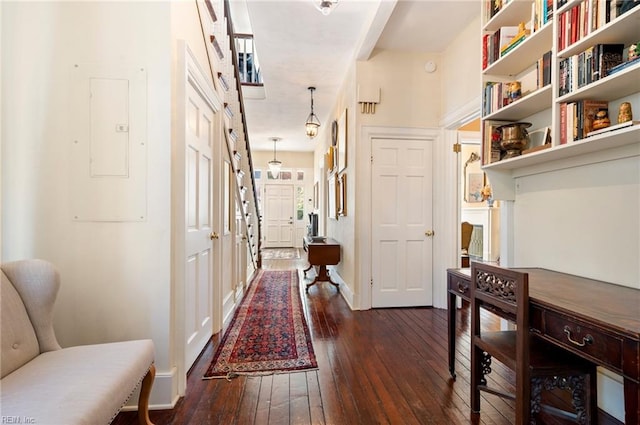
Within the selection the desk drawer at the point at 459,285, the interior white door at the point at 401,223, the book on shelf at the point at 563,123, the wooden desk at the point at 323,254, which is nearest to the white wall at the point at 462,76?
the interior white door at the point at 401,223

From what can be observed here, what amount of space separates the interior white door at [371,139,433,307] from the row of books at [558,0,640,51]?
2033 millimetres

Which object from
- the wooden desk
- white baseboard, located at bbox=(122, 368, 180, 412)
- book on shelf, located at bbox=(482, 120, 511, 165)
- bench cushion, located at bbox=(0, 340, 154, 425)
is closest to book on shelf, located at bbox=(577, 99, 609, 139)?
book on shelf, located at bbox=(482, 120, 511, 165)

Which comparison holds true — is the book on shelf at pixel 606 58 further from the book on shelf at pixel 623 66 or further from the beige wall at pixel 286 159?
the beige wall at pixel 286 159

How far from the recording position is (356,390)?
6.16 ft

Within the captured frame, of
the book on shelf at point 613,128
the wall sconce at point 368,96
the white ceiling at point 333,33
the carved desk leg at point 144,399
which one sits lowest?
the carved desk leg at point 144,399

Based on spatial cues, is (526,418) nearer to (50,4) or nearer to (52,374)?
(52,374)

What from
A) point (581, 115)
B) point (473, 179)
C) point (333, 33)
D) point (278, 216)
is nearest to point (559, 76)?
point (581, 115)

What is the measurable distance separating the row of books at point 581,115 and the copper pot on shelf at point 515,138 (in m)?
0.44

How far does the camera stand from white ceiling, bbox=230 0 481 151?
2.75m

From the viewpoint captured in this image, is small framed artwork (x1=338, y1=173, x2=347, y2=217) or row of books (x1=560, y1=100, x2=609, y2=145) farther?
small framed artwork (x1=338, y1=173, x2=347, y2=217)

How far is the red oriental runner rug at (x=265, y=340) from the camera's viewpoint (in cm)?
215

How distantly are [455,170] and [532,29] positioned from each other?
72.9 inches

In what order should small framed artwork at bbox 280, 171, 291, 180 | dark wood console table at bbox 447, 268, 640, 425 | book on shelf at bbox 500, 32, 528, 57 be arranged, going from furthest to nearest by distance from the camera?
small framed artwork at bbox 280, 171, 291, 180 → book on shelf at bbox 500, 32, 528, 57 → dark wood console table at bbox 447, 268, 640, 425

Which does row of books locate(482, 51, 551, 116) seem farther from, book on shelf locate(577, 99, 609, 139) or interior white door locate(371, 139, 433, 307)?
interior white door locate(371, 139, 433, 307)
